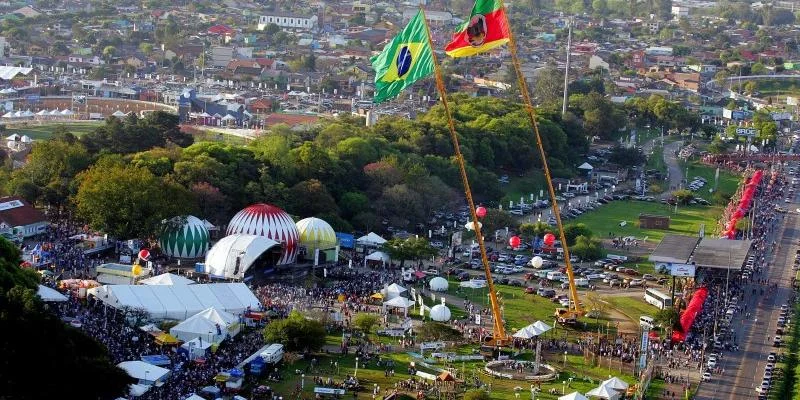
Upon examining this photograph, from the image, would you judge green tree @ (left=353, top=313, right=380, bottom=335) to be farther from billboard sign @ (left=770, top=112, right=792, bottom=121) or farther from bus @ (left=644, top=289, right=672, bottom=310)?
billboard sign @ (left=770, top=112, right=792, bottom=121)

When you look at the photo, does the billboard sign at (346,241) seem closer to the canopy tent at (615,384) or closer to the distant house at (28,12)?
the canopy tent at (615,384)

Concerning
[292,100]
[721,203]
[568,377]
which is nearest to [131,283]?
[568,377]

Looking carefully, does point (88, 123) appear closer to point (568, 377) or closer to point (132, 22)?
point (568, 377)

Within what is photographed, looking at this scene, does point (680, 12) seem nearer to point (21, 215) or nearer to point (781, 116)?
point (781, 116)

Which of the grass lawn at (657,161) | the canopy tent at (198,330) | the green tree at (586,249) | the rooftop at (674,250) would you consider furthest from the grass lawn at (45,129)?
the canopy tent at (198,330)

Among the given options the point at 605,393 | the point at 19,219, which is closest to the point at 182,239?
the point at 19,219

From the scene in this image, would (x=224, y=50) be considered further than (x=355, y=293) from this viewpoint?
Yes

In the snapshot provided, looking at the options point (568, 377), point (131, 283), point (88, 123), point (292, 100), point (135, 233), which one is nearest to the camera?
point (568, 377)
